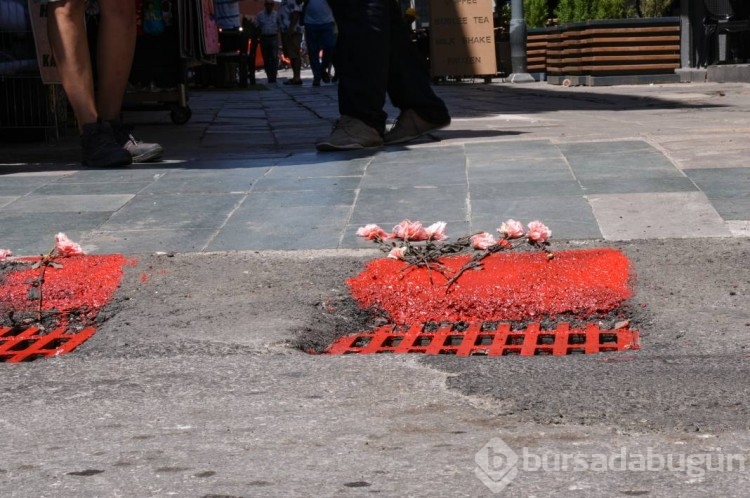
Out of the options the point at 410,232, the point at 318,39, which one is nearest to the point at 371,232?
the point at 410,232

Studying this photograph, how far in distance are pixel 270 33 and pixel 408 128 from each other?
15898 millimetres

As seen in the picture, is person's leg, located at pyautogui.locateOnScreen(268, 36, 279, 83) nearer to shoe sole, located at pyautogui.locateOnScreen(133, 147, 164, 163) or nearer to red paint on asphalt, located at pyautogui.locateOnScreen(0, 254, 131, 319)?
shoe sole, located at pyautogui.locateOnScreen(133, 147, 164, 163)

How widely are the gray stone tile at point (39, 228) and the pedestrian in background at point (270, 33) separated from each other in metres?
17.8

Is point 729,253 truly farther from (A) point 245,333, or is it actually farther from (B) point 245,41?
(B) point 245,41

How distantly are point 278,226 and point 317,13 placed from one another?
15264mm

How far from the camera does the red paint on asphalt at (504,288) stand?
142 inches

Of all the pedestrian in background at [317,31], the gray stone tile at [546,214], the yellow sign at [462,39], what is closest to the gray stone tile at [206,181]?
the gray stone tile at [546,214]

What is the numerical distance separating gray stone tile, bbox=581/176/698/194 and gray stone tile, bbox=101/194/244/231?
1.41m

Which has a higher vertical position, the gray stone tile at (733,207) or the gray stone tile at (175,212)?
the gray stone tile at (175,212)

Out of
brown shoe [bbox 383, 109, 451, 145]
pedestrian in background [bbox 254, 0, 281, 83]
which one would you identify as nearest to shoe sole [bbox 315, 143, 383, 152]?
brown shoe [bbox 383, 109, 451, 145]

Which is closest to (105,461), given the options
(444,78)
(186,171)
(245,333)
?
(245,333)

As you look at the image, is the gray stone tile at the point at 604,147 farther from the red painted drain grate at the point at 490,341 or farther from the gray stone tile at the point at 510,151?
the red painted drain grate at the point at 490,341

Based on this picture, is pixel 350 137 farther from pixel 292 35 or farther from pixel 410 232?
pixel 292 35

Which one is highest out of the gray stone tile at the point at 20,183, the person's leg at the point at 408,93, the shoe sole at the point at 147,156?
the person's leg at the point at 408,93
